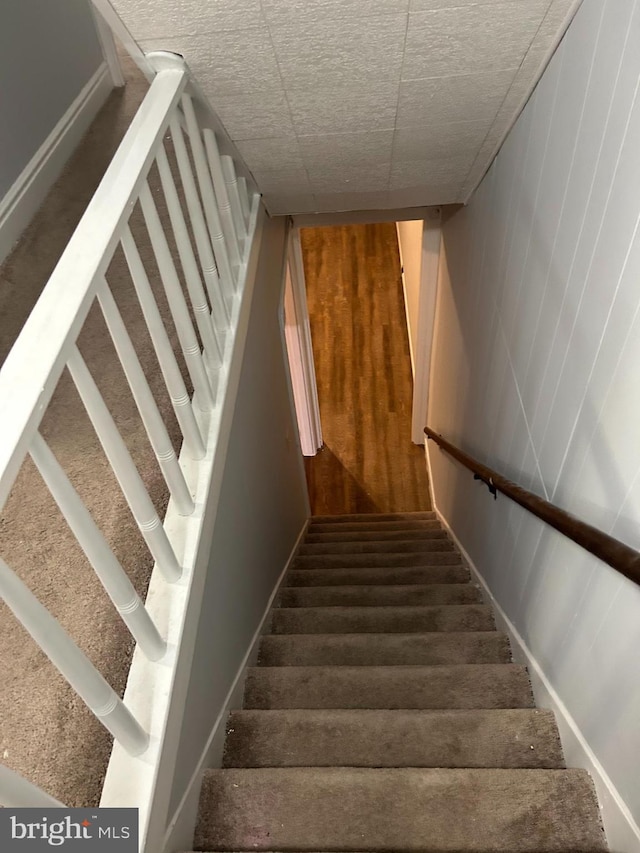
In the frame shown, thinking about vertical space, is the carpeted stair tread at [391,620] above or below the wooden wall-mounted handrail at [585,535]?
below

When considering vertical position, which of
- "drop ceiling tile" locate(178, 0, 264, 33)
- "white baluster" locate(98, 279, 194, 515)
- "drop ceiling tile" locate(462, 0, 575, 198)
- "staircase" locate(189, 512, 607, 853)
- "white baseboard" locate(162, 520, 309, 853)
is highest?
"drop ceiling tile" locate(462, 0, 575, 198)

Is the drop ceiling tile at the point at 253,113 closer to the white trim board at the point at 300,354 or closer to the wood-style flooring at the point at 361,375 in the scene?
the white trim board at the point at 300,354

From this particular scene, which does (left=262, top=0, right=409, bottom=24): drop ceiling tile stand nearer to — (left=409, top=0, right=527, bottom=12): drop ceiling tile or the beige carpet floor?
(left=409, top=0, right=527, bottom=12): drop ceiling tile

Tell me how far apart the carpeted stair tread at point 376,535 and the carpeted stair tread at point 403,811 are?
8.00 feet

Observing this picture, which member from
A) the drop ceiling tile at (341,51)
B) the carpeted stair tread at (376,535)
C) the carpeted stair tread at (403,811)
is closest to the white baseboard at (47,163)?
the drop ceiling tile at (341,51)

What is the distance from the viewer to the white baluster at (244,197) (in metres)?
2.19

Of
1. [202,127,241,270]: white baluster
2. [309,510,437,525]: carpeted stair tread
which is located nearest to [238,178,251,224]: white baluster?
[202,127,241,270]: white baluster

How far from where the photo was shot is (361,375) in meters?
5.95

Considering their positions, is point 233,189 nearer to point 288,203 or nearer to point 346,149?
point 346,149

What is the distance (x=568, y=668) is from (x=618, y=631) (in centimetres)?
37

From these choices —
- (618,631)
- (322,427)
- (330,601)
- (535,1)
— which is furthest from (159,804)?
(322,427)

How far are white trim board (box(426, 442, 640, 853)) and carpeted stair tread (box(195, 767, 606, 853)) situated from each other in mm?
40

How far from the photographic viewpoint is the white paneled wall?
3.66ft

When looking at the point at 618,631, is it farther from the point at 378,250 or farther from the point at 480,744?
the point at 378,250
